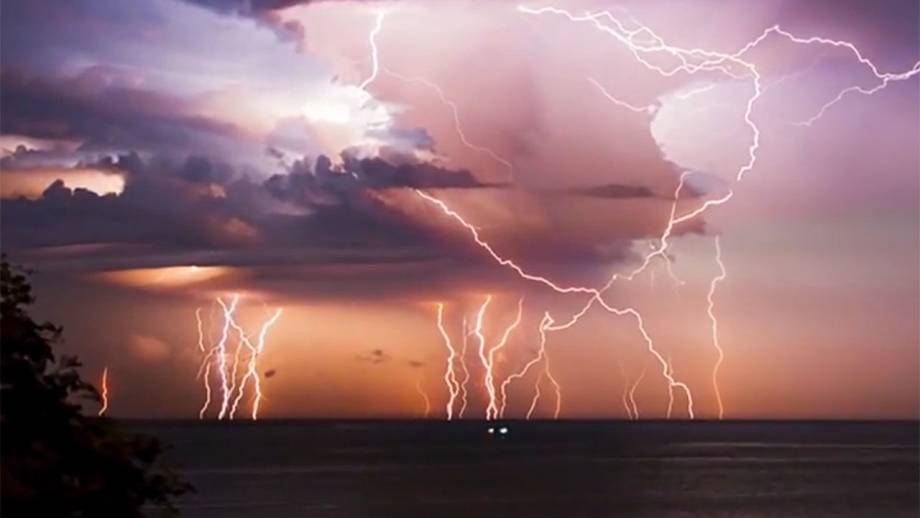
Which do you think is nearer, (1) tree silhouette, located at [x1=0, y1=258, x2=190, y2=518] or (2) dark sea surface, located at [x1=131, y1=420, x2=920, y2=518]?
(1) tree silhouette, located at [x1=0, y1=258, x2=190, y2=518]

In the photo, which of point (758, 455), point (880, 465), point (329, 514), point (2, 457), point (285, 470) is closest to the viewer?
point (2, 457)

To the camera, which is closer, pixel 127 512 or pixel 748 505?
pixel 127 512

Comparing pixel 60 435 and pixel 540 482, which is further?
pixel 540 482

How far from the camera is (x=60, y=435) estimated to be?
10359 mm

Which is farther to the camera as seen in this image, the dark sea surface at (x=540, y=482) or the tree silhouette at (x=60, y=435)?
the dark sea surface at (x=540, y=482)

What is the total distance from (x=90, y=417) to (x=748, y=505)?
7913 cm

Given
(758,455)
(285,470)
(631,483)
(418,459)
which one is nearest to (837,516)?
(631,483)

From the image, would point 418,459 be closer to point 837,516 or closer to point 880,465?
point 880,465

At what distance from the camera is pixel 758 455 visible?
16338 cm

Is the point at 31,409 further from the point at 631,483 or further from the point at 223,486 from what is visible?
the point at 631,483

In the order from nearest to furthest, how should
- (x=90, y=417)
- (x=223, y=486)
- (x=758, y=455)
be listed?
(x=90, y=417)
(x=223, y=486)
(x=758, y=455)

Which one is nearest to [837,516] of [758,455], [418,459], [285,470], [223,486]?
[223,486]

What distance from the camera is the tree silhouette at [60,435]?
10117mm

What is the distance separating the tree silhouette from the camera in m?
10.1
